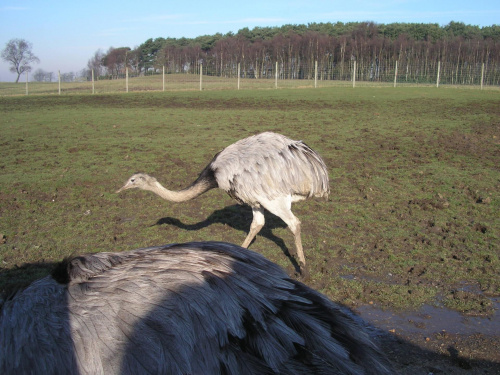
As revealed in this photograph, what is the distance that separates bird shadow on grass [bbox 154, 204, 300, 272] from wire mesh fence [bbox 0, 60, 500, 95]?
2970cm

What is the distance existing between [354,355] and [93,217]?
6550mm

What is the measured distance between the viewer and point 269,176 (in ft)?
18.8

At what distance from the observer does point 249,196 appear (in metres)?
5.74

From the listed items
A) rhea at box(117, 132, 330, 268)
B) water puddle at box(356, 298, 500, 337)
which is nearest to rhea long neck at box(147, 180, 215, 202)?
rhea at box(117, 132, 330, 268)

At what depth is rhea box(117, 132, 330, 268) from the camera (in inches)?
225

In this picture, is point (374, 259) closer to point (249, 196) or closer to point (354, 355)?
point (249, 196)

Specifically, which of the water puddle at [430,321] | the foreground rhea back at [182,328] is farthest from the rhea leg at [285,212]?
the foreground rhea back at [182,328]

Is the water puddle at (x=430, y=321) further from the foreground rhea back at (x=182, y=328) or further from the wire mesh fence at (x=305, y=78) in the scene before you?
the wire mesh fence at (x=305, y=78)

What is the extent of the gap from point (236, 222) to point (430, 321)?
142 inches

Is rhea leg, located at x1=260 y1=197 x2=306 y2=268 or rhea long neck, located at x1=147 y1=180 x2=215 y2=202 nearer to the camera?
rhea leg, located at x1=260 y1=197 x2=306 y2=268

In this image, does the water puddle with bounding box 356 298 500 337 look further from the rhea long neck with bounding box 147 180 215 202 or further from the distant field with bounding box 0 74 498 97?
the distant field with bounding box 0 74 498 97

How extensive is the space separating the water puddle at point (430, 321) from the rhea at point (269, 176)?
1.28 metres

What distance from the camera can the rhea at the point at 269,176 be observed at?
18.8 feet

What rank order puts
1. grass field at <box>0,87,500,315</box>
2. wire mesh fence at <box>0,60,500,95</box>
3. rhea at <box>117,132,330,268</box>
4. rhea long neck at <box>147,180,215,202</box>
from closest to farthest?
grass field at <box>0,87,500,315</box> < rhea at <box>117,132,330,268</box> < rhea long neck at <box>147,180,215,202</box> < wire mesh fence at <box>0,60,500,95</box>
